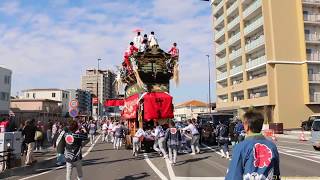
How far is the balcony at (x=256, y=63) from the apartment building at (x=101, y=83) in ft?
65.0

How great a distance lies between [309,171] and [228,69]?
188 feet

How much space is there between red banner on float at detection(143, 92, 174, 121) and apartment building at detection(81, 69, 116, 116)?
35.6 metres

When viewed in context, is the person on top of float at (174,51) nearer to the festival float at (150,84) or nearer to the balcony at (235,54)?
the festival float at (150,84)

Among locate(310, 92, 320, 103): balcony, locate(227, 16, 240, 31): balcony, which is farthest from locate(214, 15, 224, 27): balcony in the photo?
locate(310, 92, 320, 103): balcony

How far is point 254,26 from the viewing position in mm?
59594

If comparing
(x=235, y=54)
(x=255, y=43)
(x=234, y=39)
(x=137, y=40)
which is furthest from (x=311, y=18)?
(x=137, y=40)

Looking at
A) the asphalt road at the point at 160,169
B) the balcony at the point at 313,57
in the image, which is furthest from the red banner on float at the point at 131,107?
the balcony at the point at 313,57

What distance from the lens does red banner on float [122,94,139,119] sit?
2159cm

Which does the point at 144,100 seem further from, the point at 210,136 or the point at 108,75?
the point at 108,75

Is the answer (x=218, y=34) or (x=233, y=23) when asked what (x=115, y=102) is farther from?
(x=218, y=34)

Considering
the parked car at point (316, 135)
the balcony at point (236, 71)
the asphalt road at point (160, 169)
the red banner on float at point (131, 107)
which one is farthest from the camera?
the balcony at point (236, 71)

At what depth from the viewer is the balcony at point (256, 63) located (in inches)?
2242

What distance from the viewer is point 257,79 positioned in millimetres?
58750

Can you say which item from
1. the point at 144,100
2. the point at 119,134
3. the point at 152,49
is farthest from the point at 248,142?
the point at 119,134
